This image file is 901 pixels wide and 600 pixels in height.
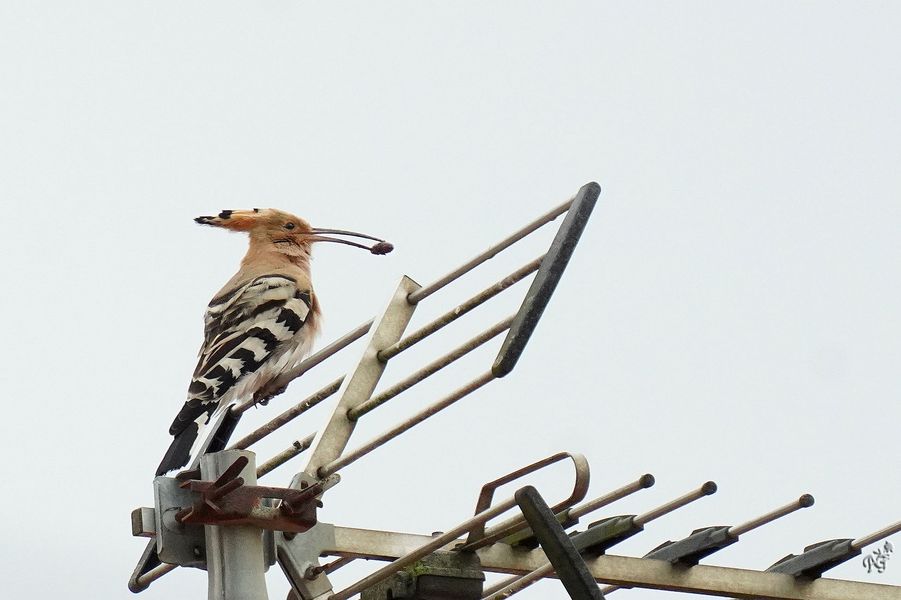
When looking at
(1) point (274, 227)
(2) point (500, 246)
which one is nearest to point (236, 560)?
(2) point (500, 246)

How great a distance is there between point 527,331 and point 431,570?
1.66 feet

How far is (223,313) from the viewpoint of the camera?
609 cm

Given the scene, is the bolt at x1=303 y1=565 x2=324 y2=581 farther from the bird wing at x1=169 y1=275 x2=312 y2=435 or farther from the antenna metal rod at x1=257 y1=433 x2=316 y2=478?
the bird wing at x1=169 y1=275 x2=312 y2=435

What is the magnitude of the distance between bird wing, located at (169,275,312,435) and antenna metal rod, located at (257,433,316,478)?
1.48 metres

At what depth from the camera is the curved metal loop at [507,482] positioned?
2.60m

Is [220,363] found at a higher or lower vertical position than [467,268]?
higher

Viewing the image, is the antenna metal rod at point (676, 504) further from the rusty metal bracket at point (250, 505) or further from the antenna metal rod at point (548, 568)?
the rusty metal bracket at point (250, 505)

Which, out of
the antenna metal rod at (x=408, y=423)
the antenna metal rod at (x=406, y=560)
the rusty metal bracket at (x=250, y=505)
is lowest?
the antenna metal rod at (x=406, y=560)

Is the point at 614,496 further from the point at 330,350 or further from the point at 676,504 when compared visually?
the point at 330,350

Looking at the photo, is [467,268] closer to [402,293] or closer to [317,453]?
[402,293]

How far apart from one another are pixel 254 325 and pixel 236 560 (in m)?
3.22

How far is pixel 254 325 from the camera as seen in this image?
A: 581 cm

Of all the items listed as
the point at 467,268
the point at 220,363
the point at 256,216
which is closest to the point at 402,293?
the point at 467,268

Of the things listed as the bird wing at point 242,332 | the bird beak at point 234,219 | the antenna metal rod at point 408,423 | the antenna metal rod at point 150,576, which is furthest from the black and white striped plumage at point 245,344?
the antenna metal rod at point 408,423
